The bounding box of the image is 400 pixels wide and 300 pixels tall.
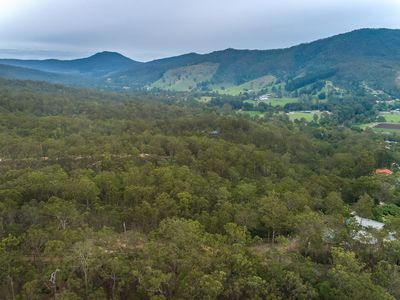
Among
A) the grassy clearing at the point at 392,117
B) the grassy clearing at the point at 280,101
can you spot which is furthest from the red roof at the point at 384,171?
the grassy clearing at the point at 280,101

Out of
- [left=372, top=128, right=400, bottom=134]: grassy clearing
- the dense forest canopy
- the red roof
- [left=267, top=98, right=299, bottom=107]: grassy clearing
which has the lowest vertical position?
[left=372, top=128, right=400, bottom=134]: grassy clearing

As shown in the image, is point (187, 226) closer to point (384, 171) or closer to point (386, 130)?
point (384, 171)

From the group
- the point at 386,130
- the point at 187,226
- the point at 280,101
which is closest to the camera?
the point at 187,226

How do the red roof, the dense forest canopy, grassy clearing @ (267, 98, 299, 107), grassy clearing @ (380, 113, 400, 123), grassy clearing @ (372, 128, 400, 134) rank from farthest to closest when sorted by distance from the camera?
grassy clearing @ (267, 98, 299, 107) → grassy clearing @ (380, 113, 400, 123) → grassy clearing @ (372, 128, 400, 134) → the red roof → the dense forest canopy

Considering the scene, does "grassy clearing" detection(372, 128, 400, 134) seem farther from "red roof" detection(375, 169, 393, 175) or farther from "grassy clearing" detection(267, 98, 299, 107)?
"grassy clearing" detection(267, 98, 299, 107)

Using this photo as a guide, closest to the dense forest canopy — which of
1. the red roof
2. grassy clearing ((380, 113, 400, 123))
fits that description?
the red roof

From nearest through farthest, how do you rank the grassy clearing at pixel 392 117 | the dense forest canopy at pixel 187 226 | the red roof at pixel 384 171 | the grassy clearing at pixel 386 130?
the dense forest canopy at pixel 187 226, the red roof at pixel 384 171, the grassy clearing at pixel 386 130, the grassy clearing at pixel 392 117

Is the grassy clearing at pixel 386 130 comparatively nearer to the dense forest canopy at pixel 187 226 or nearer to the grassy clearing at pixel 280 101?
the dense forest canopy at pixel 187 226

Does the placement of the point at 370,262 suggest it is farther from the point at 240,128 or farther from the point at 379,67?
the point at 379,67

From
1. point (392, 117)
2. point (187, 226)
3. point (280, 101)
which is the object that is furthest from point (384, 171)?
point (280, 101)
